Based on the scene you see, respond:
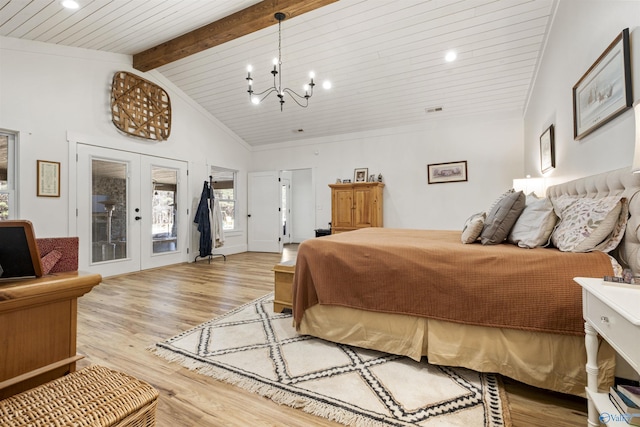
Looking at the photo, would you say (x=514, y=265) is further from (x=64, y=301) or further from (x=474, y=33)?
(x=474, y=33)

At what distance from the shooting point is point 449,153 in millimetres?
5262

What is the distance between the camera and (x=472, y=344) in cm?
170

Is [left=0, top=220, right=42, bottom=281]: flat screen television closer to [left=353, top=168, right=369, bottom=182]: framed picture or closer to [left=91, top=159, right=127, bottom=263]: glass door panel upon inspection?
[left=91, top=159, right=127, bottom=263]: glass door panel

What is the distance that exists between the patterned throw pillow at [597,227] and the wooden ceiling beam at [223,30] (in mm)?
3079

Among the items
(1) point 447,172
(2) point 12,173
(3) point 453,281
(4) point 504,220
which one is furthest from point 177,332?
(1) point 447,172

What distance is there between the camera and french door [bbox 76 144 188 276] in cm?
414

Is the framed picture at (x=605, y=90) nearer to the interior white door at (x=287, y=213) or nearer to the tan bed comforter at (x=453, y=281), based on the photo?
the tan bed comforter at (x=453, y=281)

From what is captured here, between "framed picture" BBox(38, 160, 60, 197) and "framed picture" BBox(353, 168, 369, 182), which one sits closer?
"framed picture" BBox(38, 160, 60, 197)

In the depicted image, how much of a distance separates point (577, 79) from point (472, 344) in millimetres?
2411

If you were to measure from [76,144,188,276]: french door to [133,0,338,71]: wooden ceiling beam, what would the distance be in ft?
5.01

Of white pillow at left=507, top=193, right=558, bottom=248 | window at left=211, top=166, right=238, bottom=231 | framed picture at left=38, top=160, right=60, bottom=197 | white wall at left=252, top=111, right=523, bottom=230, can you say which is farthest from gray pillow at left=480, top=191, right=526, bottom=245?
window at left=211, top=166, right=238, bottom=231

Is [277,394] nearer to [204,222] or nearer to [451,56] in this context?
[451,56]

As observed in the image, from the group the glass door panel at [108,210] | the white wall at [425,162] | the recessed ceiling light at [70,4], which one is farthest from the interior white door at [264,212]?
the recessed ceiling light at [70,4]

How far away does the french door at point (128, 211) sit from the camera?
4.14 m
